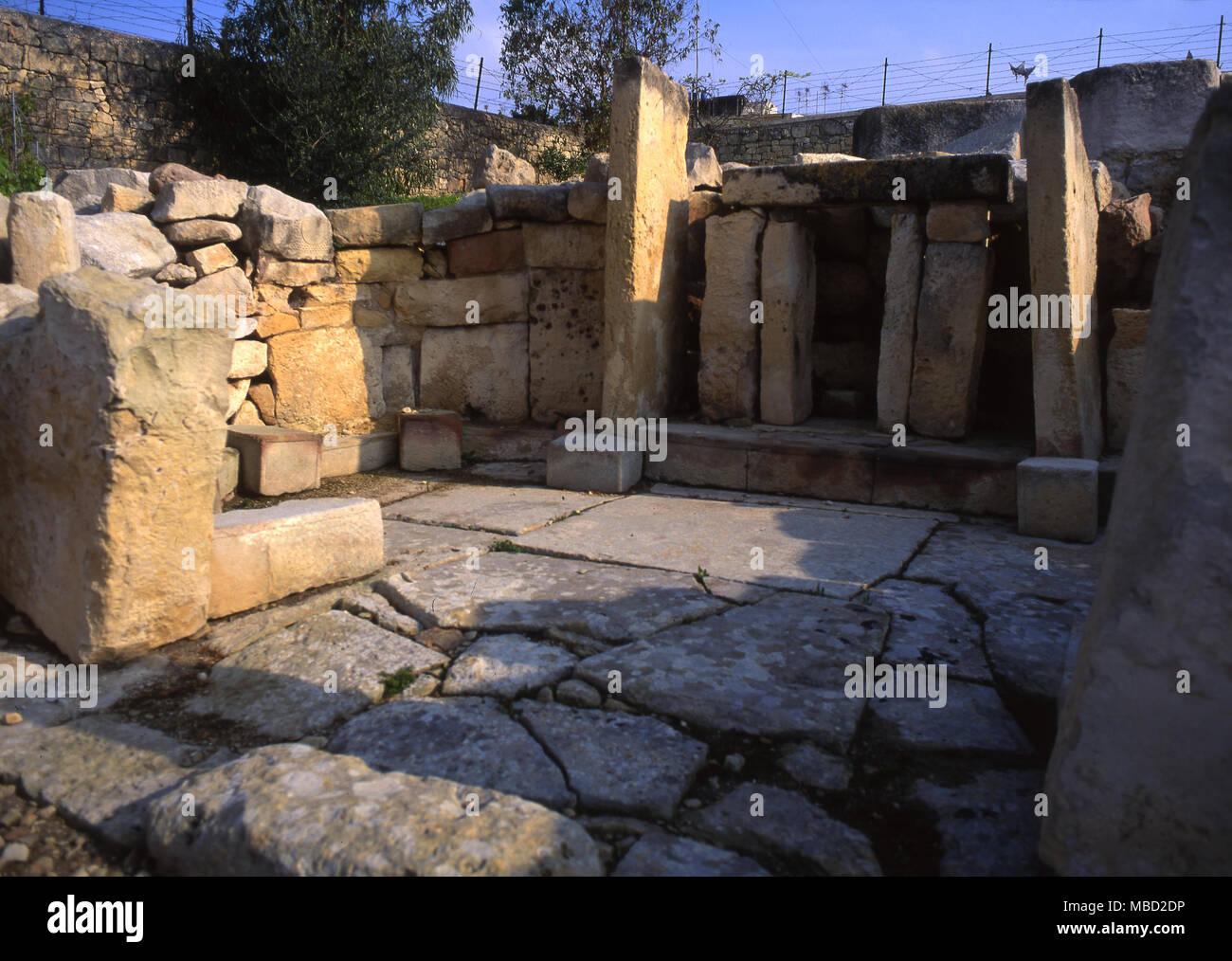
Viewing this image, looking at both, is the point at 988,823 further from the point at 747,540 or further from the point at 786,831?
the point at 747,540

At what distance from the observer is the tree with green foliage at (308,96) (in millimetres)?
11586

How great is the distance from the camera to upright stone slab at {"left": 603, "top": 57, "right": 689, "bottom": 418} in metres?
5.09

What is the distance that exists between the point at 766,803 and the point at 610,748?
416mm

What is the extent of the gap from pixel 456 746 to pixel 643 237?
379 centimetres

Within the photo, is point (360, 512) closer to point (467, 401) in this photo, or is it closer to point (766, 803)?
point (766, 803)

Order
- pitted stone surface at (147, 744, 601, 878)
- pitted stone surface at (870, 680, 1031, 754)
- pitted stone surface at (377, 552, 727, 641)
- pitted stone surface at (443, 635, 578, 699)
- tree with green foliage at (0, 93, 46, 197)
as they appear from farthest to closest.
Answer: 1. tree with green foliage at (0, 93, 46, 197)
2. pitted stone surface at (377, 552, 727, 641)
3. pitted stone surface at (443, 635, 578, 699)
4. pitted stone surface at (870, 680, 1031, 754)
5. pitted stone surface at (147, 744, 601, 878)

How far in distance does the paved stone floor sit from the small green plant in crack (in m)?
0.01

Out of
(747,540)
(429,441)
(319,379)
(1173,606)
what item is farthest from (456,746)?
(319,379)

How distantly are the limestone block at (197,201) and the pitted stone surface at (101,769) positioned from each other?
12.0 feet

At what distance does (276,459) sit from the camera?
4910mm

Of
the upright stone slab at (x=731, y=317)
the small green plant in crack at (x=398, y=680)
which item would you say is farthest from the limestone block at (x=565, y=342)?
the small green plant in crack at (x=398, y=680)

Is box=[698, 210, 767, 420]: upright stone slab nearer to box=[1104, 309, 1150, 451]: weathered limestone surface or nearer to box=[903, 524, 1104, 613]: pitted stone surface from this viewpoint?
box=[903, 524, 1104, 613]: pitted stone surface

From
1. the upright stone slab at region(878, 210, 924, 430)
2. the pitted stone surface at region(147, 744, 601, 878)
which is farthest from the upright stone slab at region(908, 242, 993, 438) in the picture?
the pitted stone surface at region(147, 744, 601, 878)

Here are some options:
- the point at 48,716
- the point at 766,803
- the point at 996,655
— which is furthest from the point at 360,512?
the point at 996,655
